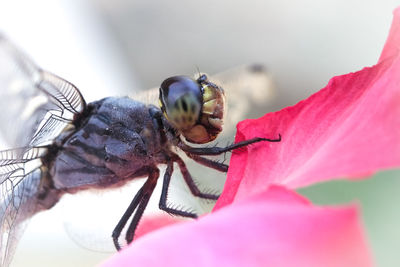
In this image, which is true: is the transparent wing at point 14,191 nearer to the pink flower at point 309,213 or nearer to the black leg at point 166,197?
the black leg at point 166,197

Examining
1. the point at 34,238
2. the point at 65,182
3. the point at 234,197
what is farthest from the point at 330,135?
the point at 34,238

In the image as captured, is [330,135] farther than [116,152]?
No

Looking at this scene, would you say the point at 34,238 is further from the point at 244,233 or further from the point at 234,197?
the point at 244,233

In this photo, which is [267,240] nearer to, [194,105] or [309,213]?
[309,213]

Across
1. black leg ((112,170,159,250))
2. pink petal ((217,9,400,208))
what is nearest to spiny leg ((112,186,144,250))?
black leg ((112,170,159,250))

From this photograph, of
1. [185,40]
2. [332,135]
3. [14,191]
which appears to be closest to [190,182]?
[14,191]

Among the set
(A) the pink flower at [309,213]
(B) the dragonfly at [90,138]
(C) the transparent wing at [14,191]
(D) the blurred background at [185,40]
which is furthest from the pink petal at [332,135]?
(D) the blurred background at [185,40]

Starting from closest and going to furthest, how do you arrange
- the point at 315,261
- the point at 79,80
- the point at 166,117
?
the point at 315,261
the point at 166,117
the point at 79,80

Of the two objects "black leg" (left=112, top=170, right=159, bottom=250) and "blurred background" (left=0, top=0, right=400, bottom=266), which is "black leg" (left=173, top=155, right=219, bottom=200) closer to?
"black leg" (left=112, top=170, right=159, bottom=250)
